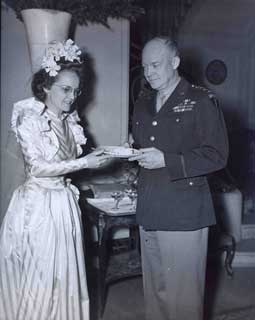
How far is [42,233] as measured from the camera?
2.09 metres

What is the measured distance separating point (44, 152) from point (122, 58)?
49.5 inches

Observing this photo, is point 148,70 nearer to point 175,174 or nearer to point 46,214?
point 175,174

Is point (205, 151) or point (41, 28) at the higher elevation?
point (41, 28)

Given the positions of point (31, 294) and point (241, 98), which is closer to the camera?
point (31, 294)

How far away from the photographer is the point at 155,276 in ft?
7.32

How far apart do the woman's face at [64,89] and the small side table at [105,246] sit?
2.46 ft

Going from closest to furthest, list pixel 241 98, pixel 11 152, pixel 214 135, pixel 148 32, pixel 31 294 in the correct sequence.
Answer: pixel 214 135 → pixel 31 294 → pixel 11 152 → pixel 148 32 → pixel 241 98

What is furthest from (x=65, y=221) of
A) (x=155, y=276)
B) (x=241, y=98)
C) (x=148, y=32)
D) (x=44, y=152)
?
(x=241, y=98)

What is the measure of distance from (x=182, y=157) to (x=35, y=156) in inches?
22.5

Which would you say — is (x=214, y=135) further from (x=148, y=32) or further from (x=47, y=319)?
(x=148, y=32)

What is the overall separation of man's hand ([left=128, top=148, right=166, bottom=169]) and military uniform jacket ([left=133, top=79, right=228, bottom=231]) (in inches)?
1.0

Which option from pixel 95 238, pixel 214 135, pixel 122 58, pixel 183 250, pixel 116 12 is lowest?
pixel 95 238

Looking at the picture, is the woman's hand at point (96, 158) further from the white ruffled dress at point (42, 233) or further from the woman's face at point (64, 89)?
the woman's face at point (64, 89)

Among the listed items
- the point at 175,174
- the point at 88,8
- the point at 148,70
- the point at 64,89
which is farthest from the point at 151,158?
the point at 88,8
